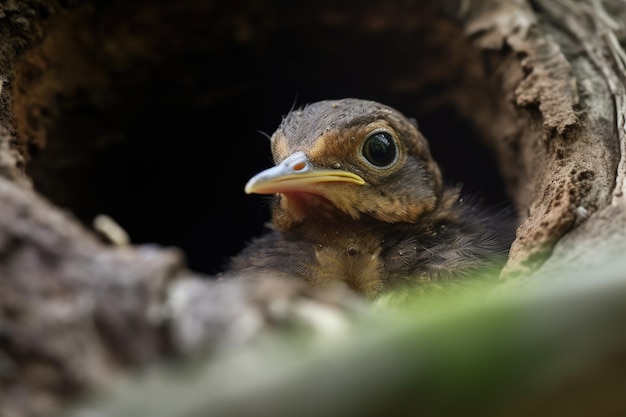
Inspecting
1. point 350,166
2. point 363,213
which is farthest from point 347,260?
point 350,166

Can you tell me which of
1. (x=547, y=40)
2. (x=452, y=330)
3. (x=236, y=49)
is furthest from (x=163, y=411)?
(x=236, y=49)

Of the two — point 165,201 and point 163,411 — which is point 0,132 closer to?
point 163,411

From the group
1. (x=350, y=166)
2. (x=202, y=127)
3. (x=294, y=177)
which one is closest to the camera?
(x=294, y=177)

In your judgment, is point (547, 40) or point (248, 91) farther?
point (248, 91)

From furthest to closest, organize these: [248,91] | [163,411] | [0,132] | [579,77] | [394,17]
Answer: [248,91]
[394,17]
[579,77]
[0,132]
[163,411]

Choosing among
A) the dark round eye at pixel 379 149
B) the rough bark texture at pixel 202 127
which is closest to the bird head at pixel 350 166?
the dark round eye at pixel 379 149

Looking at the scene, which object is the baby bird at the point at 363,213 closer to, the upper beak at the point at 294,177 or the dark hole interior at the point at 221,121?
the upper beak at the point at 294,177

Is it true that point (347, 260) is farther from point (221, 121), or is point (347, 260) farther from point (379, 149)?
point (221, 121)

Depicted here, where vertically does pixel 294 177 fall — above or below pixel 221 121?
below
